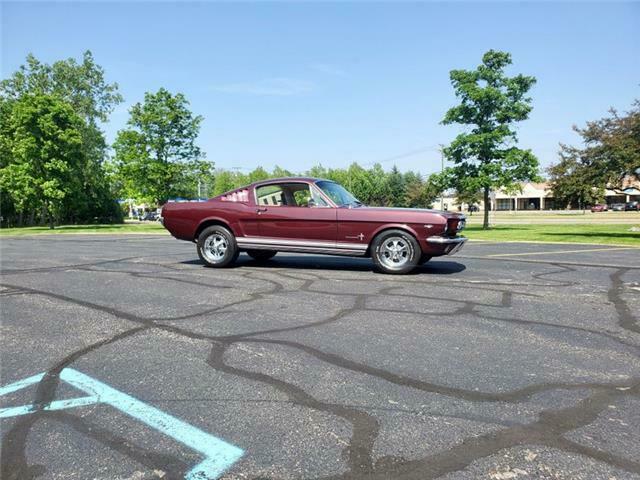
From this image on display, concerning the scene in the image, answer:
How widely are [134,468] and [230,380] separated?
1119mm

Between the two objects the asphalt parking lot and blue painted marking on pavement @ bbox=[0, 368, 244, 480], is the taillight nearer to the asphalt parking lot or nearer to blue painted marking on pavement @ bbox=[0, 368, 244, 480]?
the asphalt parking lot

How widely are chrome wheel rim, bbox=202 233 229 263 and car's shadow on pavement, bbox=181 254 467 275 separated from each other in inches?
15.0

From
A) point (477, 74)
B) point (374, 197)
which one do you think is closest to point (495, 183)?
point (477, 74)

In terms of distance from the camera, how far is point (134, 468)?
7.63 ft

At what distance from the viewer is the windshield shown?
9055 millimetres

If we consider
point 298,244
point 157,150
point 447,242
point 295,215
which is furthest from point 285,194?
point 157,150

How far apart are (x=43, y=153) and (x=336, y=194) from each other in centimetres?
3421

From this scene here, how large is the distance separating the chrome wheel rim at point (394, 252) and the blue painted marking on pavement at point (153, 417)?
5784 millimetres

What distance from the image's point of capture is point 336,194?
30.4 ft

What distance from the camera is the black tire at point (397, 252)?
8.38m

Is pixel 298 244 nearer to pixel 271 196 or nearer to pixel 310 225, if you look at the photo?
pixel 310 225

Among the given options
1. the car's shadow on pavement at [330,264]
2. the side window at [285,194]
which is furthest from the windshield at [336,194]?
the car's shadow on pavement at [330,264]

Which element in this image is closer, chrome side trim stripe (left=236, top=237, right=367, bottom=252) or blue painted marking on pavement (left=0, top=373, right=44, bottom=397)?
blue painted marking on pavement (left=0, top=373, right=44, bottom=397)

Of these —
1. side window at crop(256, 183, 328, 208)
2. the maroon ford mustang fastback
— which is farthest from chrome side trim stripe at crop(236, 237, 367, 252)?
side window at crop(256, 183, 328, 208)
